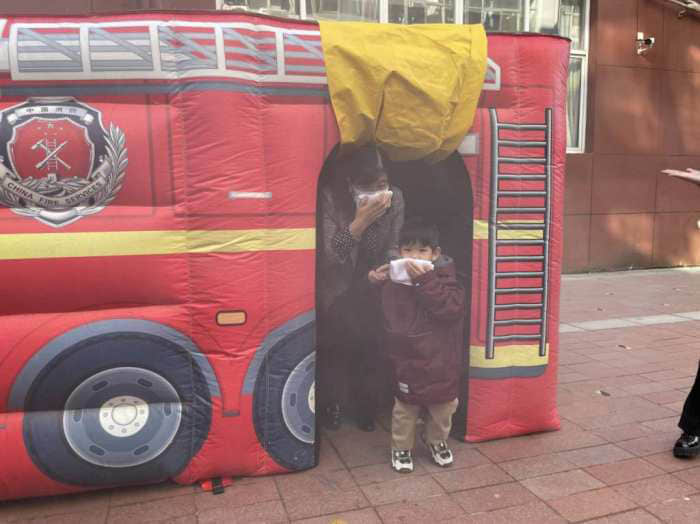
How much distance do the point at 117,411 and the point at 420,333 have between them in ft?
5.28

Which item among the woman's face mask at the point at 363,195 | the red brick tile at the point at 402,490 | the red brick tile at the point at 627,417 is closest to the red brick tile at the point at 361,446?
the red brick tile at the point at 402,490

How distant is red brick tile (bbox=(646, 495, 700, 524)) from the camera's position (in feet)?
10.2

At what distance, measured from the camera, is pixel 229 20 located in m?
3.19

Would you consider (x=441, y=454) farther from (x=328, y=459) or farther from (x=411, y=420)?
(x=328, y=459)

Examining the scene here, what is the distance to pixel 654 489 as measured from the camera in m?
3.40

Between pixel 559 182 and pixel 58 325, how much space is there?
288cm

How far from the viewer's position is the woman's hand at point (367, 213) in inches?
140

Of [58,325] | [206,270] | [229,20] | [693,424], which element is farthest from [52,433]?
[693,424]

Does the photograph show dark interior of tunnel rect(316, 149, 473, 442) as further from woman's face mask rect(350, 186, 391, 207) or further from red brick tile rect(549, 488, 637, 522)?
red brick tile rect(549, 488, 637, 522)

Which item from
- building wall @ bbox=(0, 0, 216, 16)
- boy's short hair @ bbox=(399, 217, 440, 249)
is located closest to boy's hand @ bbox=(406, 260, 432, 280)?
boy's short hair @ bbox=(399, 217, 440, 249)

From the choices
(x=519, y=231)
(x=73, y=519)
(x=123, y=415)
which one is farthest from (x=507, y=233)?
(x=73, y=519)

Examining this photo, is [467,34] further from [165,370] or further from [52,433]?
[52,433]

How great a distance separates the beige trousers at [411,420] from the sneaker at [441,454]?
0.20 ft

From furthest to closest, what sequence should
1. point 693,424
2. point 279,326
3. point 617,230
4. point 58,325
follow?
point 617,230, point 693,424, point 279,326, point 58,325
